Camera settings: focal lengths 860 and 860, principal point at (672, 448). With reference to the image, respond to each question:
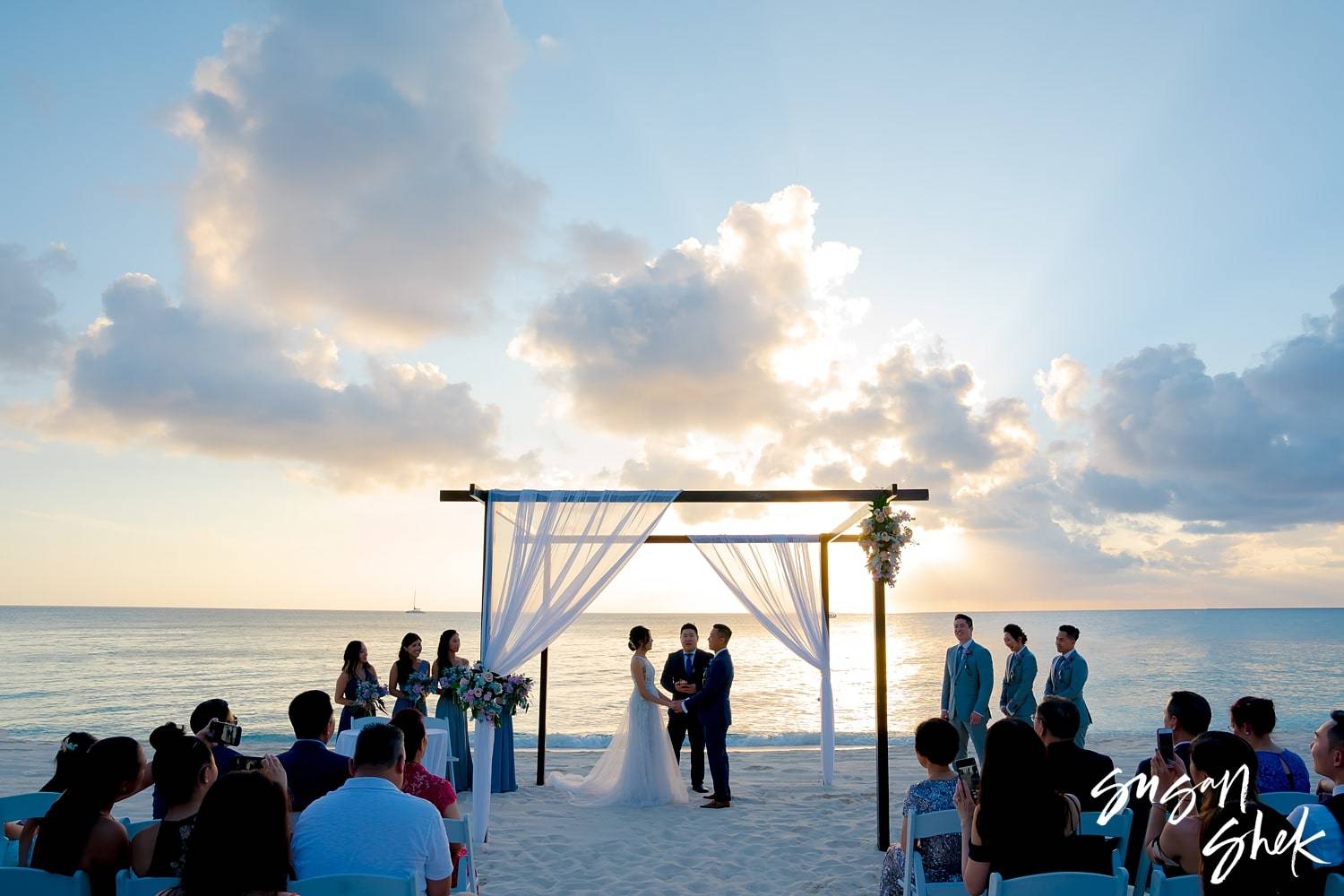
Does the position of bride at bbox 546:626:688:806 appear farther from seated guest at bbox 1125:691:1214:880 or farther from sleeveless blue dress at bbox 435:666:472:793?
seated guest at bbox 1125:691:1214:880

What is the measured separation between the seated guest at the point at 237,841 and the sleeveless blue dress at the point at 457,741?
5.69 m

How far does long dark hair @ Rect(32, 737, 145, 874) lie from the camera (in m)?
2.68

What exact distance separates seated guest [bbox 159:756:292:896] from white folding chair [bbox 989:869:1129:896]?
2026 mm

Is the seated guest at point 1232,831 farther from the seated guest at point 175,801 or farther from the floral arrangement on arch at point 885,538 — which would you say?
the floral arrangement on arch at point 885,538

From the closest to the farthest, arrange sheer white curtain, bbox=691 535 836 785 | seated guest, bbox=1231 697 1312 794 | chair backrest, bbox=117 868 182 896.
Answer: chair backrest, bbox=117 868 182 896 → seated guest, bbox=1231 697 1312 794 → sheer white curtain, bbox=691 535 836 785

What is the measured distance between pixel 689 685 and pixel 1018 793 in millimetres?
5824

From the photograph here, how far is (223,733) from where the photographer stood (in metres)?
3.81

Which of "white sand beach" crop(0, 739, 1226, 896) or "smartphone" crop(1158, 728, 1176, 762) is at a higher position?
"smartphone" crop(1158, 728, 1176, 762)

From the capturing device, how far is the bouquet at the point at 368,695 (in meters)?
7.18

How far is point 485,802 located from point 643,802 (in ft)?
6.82

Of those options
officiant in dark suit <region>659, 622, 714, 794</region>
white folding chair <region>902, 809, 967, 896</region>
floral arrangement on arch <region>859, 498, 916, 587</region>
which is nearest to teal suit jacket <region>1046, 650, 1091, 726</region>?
floral arrangement on arch <region>859, 498, 916, 587</region>

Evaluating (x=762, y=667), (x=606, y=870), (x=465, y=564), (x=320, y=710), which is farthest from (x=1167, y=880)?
(x=762, y=667)

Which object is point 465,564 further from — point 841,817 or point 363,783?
point 363,783

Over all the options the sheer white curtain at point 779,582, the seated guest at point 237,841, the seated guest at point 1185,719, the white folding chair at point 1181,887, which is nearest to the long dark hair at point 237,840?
the seated guest at point 237,841
